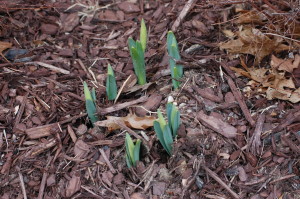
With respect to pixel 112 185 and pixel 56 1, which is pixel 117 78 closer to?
pixel 112 185

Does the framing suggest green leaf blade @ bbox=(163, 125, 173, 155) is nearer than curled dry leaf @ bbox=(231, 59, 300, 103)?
Yes

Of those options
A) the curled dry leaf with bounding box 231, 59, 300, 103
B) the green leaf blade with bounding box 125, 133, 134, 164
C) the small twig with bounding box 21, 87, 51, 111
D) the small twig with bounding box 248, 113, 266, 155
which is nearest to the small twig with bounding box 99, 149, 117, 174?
the green leaf blade with bounding box 125, 133, 134, 164

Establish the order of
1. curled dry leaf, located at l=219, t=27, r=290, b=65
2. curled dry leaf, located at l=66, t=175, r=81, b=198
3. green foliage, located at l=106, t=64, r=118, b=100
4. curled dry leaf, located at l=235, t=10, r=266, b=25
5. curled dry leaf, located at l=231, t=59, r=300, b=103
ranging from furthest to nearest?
curled dry leaf, located at l=235, t=10, r=266, b=25, curled dry leaf, located at l=219, t=27, r=290, b=65, curled dry leaf, located at l=231, t=59, r=300, b=103, green foliage, located at l=106, t=64, r=118, b=100, curled dry leaf, located at l=66, t=175, r=81, b=198

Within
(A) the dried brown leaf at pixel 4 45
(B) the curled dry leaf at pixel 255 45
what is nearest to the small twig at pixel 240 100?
(B) the curled dry leaf at pixel 255 45

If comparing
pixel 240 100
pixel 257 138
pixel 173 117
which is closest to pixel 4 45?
pixel 173 117

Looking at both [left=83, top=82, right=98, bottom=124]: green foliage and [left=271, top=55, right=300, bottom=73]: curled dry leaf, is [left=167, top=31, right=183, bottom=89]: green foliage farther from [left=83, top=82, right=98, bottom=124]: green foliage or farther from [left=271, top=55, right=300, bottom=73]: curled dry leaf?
[left=271, top=55, right=300, bottom=73]: curled dry leaf

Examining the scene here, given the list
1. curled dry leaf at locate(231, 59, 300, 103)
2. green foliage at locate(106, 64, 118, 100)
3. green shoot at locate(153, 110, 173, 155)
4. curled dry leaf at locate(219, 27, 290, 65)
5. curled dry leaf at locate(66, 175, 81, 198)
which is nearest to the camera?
green shoot at locate(153, 110, 173, 155)
